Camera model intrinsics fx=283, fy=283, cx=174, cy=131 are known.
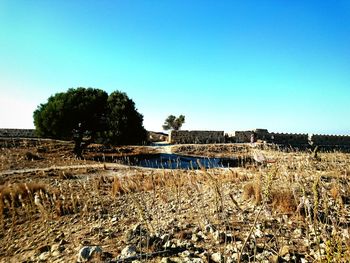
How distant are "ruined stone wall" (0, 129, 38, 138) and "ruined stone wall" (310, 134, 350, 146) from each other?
39.4m

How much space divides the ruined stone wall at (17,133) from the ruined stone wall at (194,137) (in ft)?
62.5

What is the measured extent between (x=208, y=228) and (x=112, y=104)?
27.6m

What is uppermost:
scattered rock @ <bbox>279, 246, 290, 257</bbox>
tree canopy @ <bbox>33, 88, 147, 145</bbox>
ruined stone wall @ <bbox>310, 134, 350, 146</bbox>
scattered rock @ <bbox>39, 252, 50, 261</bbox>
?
tree canopy @ <bbox>33, 88, 147, 145</bbox>

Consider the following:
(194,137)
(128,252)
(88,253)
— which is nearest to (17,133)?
(194,137)

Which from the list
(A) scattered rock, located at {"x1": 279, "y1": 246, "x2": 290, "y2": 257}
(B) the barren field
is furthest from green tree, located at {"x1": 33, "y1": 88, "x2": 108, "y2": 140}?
(A) scattered rock, located at {"x1": 279, "y1": 246, "x2": 290, "y2": 257}

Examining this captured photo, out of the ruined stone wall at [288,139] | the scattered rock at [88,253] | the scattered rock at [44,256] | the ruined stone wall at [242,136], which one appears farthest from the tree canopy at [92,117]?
the scattered rock at [88,253]

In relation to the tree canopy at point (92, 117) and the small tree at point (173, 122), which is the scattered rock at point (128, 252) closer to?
the tree canopy at point (92, 117)

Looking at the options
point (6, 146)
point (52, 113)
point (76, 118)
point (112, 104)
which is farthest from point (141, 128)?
point (6, 146)

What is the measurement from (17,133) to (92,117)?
49.0 feet

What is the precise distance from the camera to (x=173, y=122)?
6131 centimetres

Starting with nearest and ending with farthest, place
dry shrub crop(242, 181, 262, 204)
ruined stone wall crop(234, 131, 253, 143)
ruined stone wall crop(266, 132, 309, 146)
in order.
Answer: dry shrub crop(242, 181, 262, 204) → ruined stone wall crop(266, 132, 309, 146) → ruined stone wall crop(234, 131, 253, 143)

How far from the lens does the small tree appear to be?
60516 millimetres

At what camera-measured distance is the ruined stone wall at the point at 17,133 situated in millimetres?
37688

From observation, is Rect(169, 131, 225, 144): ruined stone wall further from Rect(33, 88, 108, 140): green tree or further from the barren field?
the barren field
